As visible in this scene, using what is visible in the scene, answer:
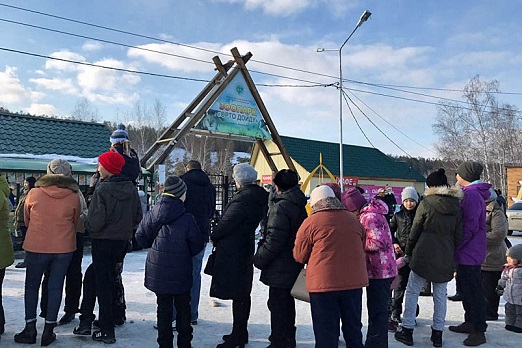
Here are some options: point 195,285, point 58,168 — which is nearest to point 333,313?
point 195,285

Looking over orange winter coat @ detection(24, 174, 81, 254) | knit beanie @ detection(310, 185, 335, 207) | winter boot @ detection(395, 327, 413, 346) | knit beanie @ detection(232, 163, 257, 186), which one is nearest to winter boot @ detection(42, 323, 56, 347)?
orange winter coat @ detection(24, 174, 81, 254)

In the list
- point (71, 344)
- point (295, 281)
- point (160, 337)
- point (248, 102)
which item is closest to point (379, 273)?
point (295, 281)

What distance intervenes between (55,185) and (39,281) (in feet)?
3.02

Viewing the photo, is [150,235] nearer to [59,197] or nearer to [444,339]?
[59,197]

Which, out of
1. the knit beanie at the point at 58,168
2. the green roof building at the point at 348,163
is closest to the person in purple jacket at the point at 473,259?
the knit beanie at the point at 58,168

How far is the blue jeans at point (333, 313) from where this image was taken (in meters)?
3.35

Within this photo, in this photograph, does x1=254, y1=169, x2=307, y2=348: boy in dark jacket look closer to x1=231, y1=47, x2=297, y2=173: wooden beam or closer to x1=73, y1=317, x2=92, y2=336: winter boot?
x1=73, y1=317, x2=92, y2=336: winter boot

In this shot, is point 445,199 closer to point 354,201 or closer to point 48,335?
point 354,201

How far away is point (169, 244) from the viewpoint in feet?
12.0

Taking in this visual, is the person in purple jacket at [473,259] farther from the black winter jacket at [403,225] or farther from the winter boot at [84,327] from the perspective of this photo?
the winter boot at [84,327]

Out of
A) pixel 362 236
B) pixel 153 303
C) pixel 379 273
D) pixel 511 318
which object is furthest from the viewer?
pixel 153 303

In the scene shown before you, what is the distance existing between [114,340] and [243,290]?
1.35 m

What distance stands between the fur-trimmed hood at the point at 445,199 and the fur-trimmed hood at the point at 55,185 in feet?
11.7

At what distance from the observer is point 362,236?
3492mm
